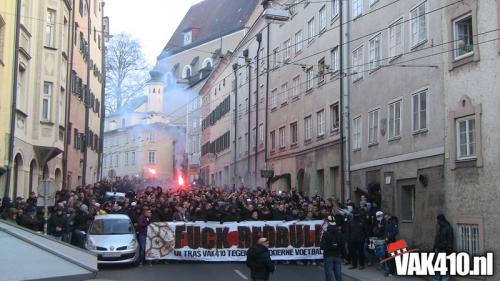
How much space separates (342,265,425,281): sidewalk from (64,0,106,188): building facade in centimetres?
1834

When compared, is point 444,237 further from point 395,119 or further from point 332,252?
point 395,119

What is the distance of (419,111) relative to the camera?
19.4m

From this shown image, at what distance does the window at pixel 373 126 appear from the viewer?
910 inches

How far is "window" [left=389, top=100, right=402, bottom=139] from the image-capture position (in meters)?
21.1

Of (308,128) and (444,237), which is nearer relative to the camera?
(444,237)

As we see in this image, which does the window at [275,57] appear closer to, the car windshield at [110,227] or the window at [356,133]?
the window at [356,133]

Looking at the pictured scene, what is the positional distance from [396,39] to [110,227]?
477 inches

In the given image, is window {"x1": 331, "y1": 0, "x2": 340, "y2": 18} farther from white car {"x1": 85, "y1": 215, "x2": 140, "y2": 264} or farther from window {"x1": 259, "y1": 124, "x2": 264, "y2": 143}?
white car {"x1": 85, "y1": 215, "x2": 140, "y2": 264}

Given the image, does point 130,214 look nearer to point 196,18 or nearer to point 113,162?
point 113,162

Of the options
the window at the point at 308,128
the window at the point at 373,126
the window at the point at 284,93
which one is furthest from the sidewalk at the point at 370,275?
the window at the point at 284,93

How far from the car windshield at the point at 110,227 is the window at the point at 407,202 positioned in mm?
9240

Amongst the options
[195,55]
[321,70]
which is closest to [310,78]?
[321,70]

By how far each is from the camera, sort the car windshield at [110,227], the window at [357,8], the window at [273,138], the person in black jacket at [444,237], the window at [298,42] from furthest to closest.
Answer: the window at [273,138], the window at [298,42], the window at [357,8], the car windshield at [110,227], the person in black jacket at [444,237]

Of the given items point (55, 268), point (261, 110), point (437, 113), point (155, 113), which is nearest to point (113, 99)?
point (155, 113)
